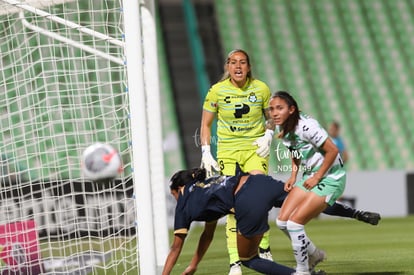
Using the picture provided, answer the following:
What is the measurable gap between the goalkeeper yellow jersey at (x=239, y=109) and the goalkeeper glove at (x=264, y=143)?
64mm

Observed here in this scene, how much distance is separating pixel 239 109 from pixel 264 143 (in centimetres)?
35

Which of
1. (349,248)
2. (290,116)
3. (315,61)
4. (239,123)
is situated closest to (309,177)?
(290,116)

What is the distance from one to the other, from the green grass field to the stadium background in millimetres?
4462

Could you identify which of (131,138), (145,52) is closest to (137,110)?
(131,138)

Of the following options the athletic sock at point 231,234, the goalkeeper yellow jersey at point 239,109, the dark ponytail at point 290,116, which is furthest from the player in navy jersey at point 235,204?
the goalkeeper yellow jersey at point 239,109

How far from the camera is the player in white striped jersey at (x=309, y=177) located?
255 inches

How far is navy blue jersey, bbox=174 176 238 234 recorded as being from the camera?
6629 mm

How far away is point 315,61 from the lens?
2209cm

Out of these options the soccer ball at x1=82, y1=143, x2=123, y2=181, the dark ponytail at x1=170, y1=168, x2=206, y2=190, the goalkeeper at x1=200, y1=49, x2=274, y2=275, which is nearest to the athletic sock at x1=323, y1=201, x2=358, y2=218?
the goalkeeper at x1=200, y1=49, x2=274, y2=275

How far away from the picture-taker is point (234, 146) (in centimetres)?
786

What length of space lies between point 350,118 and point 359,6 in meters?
3.81

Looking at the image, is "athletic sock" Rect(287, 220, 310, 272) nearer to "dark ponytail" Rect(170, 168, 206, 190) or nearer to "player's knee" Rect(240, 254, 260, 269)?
"player's knee" Rect(240, 254, 260, 269)

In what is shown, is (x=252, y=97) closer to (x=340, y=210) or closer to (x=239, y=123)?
(x=239, y=123)

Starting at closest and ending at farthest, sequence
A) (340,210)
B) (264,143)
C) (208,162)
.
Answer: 1. (340,210)
2. (208,162)
3. (264,143)
